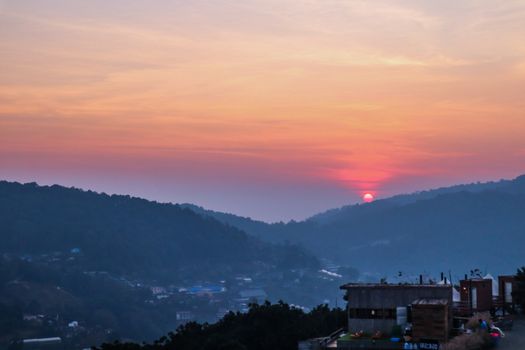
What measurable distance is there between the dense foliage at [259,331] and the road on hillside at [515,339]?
14.8m

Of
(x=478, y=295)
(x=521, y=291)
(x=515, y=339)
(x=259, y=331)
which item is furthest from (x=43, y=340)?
(x=515, y=339)

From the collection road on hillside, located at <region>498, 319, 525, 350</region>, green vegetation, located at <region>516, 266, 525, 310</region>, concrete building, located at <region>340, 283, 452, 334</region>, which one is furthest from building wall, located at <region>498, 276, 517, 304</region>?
road on hillside, located at <region>498, 319, 525, 350</region>

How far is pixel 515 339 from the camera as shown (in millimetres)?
22484

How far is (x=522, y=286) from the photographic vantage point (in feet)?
96.2

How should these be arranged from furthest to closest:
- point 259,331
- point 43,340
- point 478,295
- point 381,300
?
1. point 43,340
2. point 259,331
3. point 478,295
4. point 381,300

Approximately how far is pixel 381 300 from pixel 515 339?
22.0 ft

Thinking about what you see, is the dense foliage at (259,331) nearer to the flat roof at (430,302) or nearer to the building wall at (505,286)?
the building wall at (505,286)

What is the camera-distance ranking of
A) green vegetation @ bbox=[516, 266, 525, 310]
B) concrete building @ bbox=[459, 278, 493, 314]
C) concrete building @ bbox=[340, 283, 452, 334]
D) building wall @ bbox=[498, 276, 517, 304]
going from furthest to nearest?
concrete building @ bbox=[459, 278, 493, 314]
building wall @ bbox=[498, 276, 517, 304]
green vegetation @ bbox=[516, 266, 525, 310]
concrete building @ bbox=[340, 283, 452, 334]

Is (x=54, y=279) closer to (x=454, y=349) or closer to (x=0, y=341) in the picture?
(x=0, y=341)

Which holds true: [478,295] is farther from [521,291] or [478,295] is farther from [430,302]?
[430,302]

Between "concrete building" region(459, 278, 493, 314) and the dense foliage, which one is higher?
"concrete building" region(459, 278, 493, 314)

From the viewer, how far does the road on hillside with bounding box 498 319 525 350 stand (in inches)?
840

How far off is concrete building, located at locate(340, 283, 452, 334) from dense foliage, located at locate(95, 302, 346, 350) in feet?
29.9

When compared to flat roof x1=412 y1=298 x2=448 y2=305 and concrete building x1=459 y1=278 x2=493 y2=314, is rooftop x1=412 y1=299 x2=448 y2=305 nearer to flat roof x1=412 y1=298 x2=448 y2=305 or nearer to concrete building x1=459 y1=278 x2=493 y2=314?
flat roof x1=412 y1=298 x2=448 y2=305
